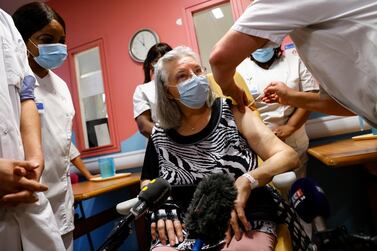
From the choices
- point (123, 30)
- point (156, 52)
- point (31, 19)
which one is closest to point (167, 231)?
point (31, 19)

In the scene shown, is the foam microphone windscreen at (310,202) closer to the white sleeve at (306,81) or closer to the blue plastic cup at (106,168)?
the white sleeve at (306,81)

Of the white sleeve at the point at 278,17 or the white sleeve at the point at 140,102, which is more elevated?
the white sleeve at the point at 140,102

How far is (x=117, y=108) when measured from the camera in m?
2.97

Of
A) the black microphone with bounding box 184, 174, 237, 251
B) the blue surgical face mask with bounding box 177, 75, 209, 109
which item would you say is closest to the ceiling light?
the blue surgical face mask with bounding box 177, 75, 209, 109

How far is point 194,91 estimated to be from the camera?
136 cm

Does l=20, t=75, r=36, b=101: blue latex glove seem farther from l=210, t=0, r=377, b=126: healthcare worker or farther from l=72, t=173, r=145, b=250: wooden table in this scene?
l=72, t=173, r=145, b=250: wooden table

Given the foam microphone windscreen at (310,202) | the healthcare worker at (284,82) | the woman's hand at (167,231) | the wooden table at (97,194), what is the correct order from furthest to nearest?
the healthcare worker at (284,82) < the wooden table at (97,194) < the woman's hand at (167,231) < the foam microphone windscreen at (310,202)

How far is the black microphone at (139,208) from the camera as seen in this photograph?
1.80 feet

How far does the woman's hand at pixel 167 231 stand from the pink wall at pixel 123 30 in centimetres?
179

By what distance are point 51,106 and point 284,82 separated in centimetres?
142

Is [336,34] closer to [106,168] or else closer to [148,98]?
[148,98]

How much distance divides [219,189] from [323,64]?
0.51 meters

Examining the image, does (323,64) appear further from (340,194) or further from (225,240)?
(340,194)

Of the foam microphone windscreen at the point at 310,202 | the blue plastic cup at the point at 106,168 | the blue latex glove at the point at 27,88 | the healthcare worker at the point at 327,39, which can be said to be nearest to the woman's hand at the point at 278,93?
the healthcare worker at the point at 327,39
